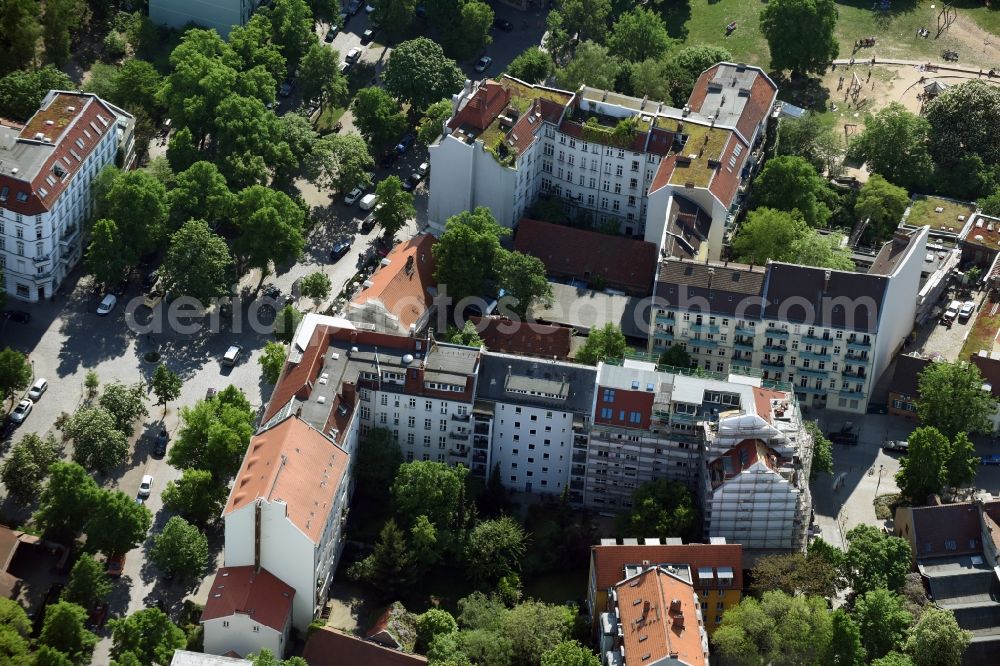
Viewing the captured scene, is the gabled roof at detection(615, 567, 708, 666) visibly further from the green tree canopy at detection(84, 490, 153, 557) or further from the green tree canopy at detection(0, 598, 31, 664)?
the green tree canopy at detection(0, 598, 31, 664)

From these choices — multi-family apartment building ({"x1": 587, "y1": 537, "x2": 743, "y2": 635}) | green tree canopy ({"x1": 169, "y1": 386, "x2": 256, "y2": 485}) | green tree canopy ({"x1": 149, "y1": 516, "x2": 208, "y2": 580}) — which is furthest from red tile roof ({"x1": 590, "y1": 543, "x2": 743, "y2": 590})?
green tree canopy ({"x1": 169, "y1": 386, "x2": 256, "y2": 485})

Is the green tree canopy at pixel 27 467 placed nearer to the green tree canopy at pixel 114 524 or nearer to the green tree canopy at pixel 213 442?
the green tree canopy at pixel 114 524

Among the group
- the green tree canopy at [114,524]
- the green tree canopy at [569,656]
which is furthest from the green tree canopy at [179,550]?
the green tree canopy at [569,656]

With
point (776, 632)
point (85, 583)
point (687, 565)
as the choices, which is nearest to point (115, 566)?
point (85, 583)

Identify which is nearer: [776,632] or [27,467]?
[776,632]

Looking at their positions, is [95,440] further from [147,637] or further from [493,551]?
[493,551]
